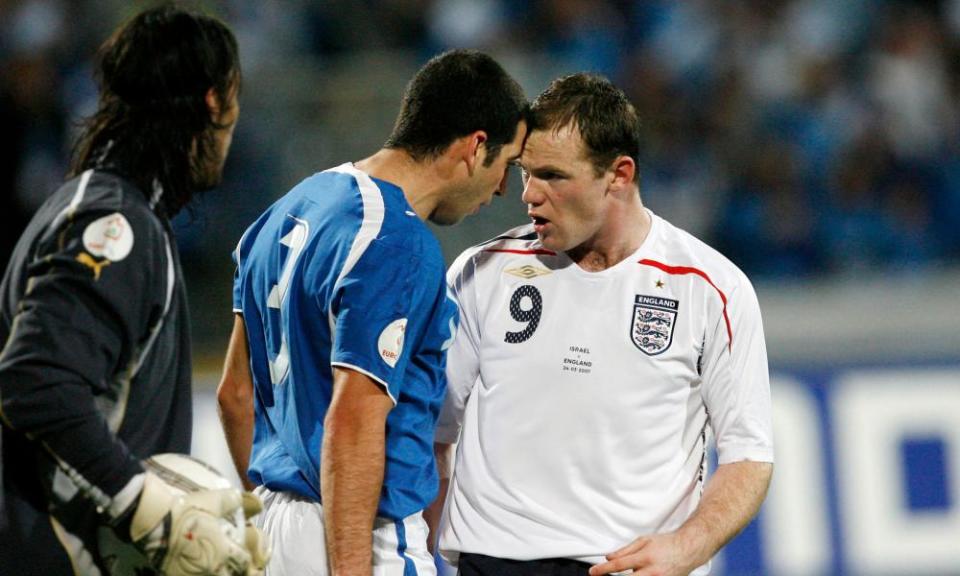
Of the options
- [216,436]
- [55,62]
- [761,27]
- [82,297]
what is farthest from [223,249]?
[82,297]

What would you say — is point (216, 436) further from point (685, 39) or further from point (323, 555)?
point (685, 39)

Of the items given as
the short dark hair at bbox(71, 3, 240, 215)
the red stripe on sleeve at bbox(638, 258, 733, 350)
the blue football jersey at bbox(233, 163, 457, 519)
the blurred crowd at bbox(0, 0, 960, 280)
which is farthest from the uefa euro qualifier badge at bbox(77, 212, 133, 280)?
the blurred crowd at bbox(0, 0, 960, 280)

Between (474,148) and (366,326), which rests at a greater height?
(474,148)

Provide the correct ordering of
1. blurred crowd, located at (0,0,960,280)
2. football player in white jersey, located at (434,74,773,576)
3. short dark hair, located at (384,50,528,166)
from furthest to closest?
blurred crowd, located at (0,0,960,280)
football player in white jersey, located at (434,74,773,576)
short dark hair, located at (384,50,528,166)

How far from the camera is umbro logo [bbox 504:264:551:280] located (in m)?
3.59

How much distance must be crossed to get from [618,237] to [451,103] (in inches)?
23.0

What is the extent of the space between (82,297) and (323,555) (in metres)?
0.99

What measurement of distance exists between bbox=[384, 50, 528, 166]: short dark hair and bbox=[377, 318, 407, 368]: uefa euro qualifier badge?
0.49 metres

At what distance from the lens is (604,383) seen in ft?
11.3

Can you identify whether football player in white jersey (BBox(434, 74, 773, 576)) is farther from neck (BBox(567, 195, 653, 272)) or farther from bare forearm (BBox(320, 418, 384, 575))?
bare forearm (BBox(320, 418, 384, 575))

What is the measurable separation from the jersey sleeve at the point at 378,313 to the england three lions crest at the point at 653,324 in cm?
66

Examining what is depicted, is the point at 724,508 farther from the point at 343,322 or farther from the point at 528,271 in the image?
the point at 343,322

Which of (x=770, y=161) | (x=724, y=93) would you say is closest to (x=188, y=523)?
(x=770, y=161)

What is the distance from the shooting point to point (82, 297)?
2574 mm
